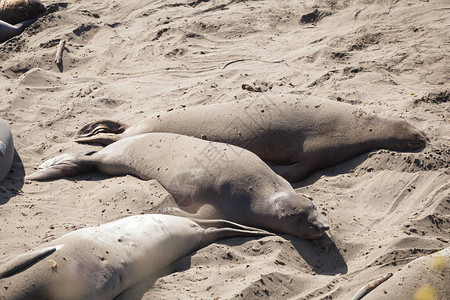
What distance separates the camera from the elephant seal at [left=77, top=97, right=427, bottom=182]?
5844 mm

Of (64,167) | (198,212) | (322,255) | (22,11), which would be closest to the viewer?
(322,255)

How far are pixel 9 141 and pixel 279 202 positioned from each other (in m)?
2.68

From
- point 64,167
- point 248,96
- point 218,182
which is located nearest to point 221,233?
point 218,182

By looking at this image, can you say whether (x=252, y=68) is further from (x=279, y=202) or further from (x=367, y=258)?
(x=367, y=258)

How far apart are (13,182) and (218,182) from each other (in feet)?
6.17

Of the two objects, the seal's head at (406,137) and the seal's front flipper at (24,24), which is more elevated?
the seal's head at (406,137)

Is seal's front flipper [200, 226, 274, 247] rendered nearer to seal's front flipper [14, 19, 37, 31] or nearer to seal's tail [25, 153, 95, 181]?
seal's tail [25, 153, 95, 181]

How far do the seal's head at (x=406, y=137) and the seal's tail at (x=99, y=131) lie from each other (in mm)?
2611

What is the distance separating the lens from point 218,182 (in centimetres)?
516

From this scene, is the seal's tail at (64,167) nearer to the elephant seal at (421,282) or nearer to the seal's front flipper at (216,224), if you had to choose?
the seal's front flipper at (216,224)

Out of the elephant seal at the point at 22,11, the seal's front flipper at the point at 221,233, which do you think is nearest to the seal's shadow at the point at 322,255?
the seal's front flipper at the point at 221,233

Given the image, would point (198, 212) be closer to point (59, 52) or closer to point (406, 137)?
point (406, 137)

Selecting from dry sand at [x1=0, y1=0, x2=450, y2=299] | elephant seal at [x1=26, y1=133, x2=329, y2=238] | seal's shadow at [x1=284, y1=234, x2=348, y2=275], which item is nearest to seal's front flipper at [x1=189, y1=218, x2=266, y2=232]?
elephant seal at [x1=26, y1=133, x2=329, y2=238]

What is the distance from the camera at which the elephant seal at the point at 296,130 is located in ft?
19.2
